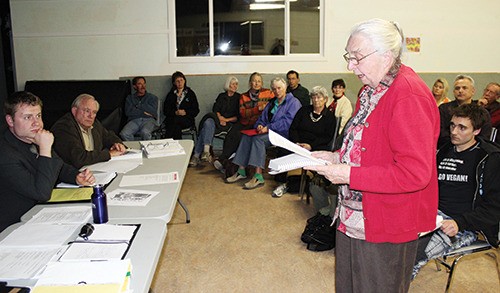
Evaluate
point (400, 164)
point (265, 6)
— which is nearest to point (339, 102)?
point (265, 6)

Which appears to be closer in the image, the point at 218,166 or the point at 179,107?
the point at 218,166

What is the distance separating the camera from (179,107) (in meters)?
6.30

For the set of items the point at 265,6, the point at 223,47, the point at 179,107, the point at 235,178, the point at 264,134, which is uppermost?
the point at 265,6

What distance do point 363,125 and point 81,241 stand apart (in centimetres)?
108

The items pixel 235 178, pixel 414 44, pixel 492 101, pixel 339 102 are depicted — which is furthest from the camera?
pixel 414 44

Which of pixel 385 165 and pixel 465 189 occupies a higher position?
pixel 385 165

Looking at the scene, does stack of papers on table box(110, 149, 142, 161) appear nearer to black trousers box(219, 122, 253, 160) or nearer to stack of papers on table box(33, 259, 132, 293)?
stack of papers on table box(33, 259, 132, 293)

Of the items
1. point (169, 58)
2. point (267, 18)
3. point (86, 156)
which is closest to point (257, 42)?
point (267, 18)

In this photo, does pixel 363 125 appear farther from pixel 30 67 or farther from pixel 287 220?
pixel 30 67

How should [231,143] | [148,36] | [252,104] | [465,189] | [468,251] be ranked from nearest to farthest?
[468,251] → [465,189] → [231,143] → [252,104] → [148,36]

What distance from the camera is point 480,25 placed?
703cm

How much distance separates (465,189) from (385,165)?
1357mm

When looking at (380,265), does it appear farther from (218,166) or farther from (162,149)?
(218,166)

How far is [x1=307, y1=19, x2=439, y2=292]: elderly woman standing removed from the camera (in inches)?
53.4
